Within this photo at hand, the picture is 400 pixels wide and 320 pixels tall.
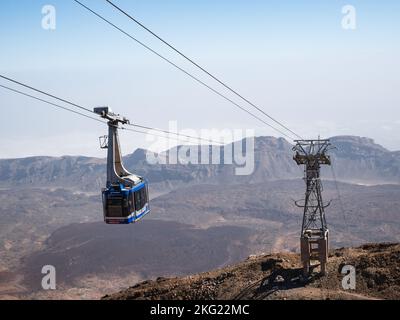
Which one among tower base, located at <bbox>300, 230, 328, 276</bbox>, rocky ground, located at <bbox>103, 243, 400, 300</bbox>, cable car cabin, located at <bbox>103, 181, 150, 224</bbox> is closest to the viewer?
cable car cabin, located at <bbox>103, 181, 150, 224</bbox>

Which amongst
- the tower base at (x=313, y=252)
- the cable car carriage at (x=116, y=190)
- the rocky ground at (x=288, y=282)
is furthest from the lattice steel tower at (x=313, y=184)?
the cable car carriage at (x=116, y=190)

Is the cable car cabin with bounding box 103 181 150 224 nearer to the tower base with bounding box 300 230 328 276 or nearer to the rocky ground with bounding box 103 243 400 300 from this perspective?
the rocky ground with bounding box 103 243 400 300

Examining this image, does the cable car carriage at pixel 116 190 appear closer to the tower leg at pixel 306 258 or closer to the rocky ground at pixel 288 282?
the rocky ground at pixel 288 282

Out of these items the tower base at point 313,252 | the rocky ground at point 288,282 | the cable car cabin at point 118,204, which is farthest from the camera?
the tower base at point 313,252

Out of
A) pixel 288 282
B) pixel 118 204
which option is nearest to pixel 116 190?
pixel 118 204

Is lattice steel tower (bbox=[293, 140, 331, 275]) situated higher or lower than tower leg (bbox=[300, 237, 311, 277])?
higher

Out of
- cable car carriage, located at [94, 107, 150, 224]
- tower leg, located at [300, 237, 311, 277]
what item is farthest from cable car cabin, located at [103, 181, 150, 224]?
tower leg, located at [300, 237, 311, 277]

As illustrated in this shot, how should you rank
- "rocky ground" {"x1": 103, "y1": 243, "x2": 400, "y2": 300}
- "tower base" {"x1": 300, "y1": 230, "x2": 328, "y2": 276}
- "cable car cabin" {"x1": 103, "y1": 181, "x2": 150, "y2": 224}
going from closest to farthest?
"cable car cabin" {"x1": 103, "y1": 181, "x2": 150, "y2": 224} → "rocky ground" {"x1": 103, "y1": 243, "x2": 400, "y2": 300} → "tower base" {"x1": 300, "y1": 230, "x2": 328, "y2": 276}
